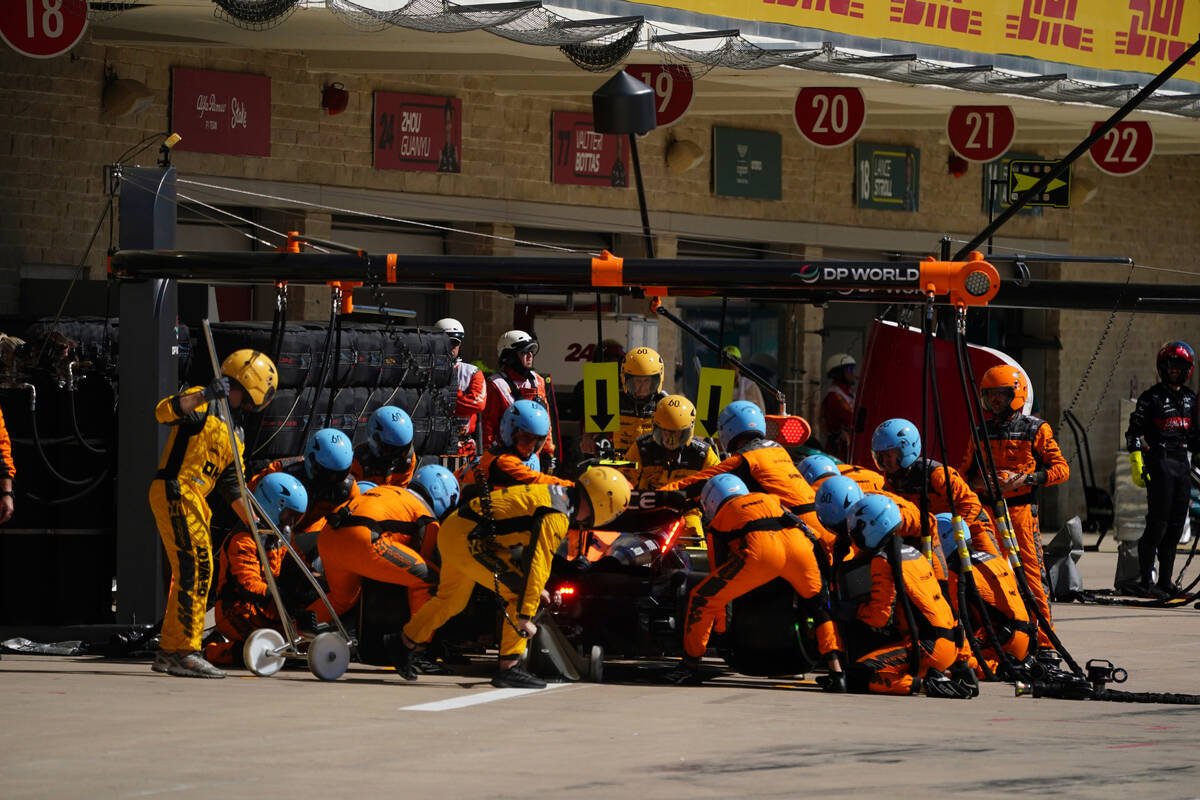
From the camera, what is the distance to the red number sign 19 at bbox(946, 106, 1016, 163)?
20.7m

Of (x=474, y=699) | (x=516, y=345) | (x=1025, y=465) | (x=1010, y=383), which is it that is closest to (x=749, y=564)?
(x=474, y=699)

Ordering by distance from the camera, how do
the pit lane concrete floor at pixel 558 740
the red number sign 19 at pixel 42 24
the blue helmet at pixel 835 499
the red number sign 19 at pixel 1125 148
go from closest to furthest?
the pit lane concrete floor at pixel 558 740, the blue helmet at pixel 835 499, the red number sign 19 at pixel 42 24, the red number sign 19 at pixel 1125 148

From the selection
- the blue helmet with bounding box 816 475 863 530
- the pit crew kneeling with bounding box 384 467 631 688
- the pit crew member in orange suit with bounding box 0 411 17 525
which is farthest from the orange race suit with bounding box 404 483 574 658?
the pit crew member in orange suit with bounding box 0 411 17 525

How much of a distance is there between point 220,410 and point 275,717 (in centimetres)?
235

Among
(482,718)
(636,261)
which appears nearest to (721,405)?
(636,261)

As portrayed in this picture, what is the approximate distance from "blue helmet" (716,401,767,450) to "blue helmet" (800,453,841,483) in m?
0.61

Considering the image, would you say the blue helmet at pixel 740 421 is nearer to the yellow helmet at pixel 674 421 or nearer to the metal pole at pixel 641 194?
the yellow helmet at pixel 674 421

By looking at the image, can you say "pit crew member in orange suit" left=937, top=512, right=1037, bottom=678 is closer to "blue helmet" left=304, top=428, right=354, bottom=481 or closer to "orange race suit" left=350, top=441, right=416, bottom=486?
"orange race suit" left=350, top=441, right=416, bottom=486

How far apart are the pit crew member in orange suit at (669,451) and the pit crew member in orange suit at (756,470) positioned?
3.71ft

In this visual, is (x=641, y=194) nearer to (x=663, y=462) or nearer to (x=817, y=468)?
(x=663, y=462)

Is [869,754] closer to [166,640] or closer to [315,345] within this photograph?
[166,640]

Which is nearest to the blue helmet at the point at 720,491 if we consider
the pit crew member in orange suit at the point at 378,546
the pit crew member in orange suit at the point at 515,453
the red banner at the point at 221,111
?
the pit crew member in orange suit at the point at 515,453

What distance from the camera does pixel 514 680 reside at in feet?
32.9

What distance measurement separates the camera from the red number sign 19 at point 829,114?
754 inches
